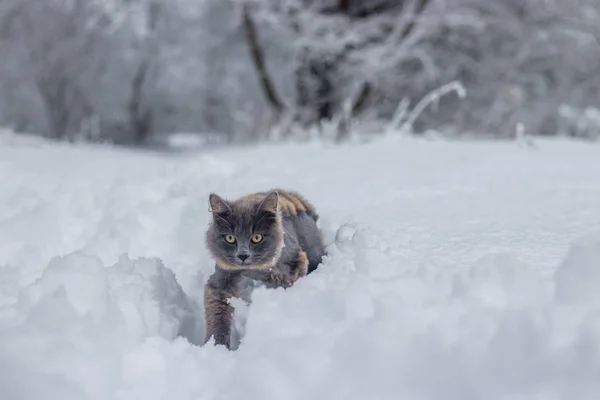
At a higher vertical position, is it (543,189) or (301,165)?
(543,189)

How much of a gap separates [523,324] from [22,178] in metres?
3.89

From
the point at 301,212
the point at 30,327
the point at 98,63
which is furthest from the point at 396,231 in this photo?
the point at 98,63

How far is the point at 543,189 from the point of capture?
3.75 meters

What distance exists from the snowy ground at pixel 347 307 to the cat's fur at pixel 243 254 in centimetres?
13

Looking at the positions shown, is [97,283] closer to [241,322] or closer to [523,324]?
[241,322]

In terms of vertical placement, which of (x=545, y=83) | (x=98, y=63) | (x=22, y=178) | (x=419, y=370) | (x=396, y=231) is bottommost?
(x=98, y=63)

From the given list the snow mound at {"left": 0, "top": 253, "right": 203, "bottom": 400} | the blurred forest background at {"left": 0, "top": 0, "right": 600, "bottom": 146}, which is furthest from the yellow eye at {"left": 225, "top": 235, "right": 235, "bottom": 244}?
the blurred forest background at {"left": 0, "top": 0, "right": 600, "bottom": 146}

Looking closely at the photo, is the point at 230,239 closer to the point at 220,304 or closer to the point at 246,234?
the point at 246,234

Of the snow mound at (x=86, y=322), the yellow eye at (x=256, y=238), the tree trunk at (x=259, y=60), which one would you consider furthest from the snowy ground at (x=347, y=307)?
the tree trunk at (x=259, y=60)

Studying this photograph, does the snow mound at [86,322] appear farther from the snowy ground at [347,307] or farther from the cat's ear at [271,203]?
the cat's ear at [271,203]

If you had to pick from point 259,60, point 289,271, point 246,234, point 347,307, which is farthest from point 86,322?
point 259,60

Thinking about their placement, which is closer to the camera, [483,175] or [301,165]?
[483,175]

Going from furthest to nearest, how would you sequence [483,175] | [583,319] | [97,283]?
[483,175] → [97,283] → [583,319]

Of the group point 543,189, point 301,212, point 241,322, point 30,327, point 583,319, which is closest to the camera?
point 583,319
